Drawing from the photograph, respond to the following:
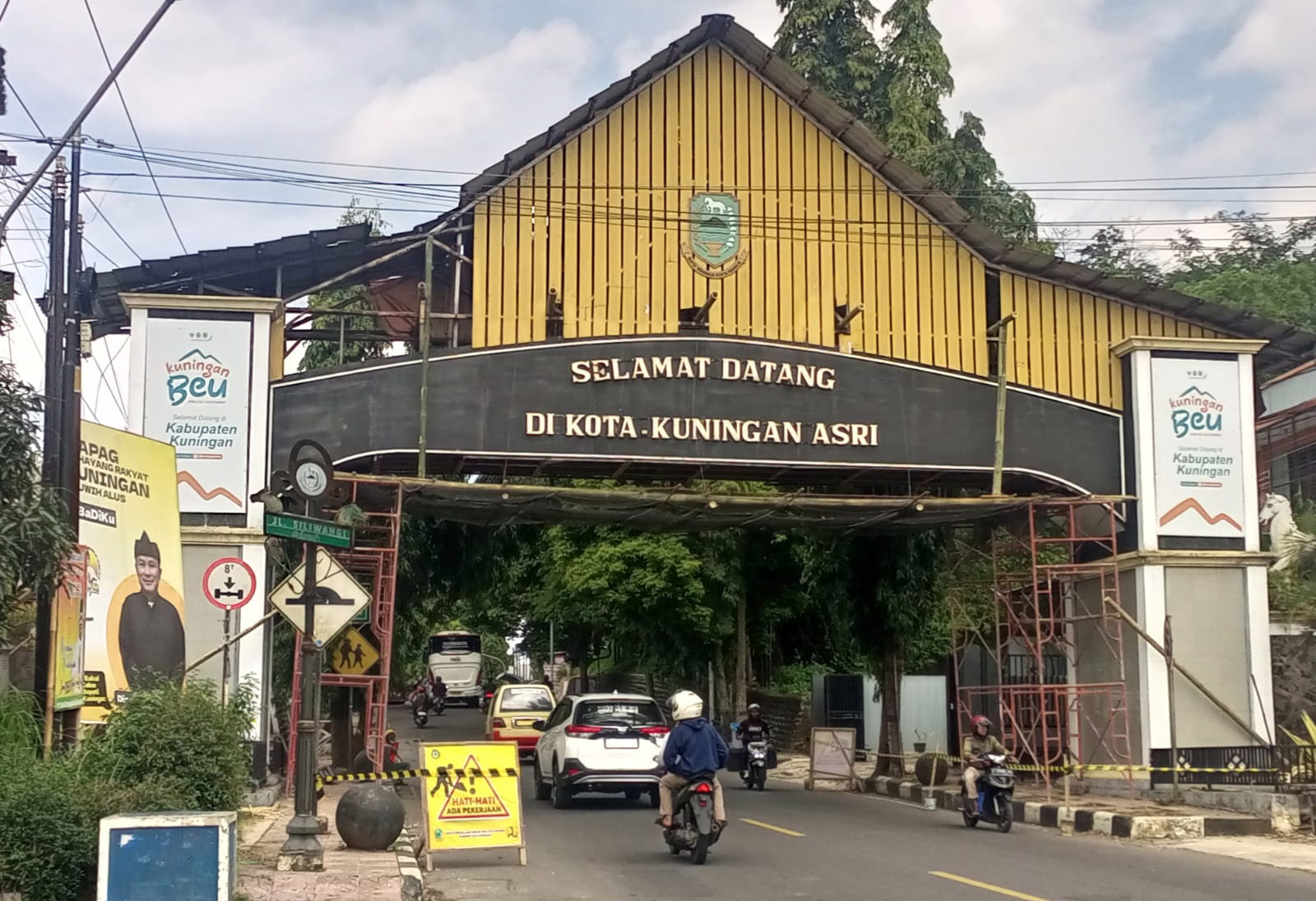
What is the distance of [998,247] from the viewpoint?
22953 mm

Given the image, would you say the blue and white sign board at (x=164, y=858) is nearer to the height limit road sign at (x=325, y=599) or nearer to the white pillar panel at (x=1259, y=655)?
the height limit road sign at (x=325, y=599)

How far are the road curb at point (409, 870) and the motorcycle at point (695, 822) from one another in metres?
2.50

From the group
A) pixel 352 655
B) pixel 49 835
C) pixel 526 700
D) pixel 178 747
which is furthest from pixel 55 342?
pixel 526 700

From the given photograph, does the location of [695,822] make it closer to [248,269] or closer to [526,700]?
[248,269]

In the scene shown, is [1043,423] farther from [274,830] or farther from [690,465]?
[274,830]

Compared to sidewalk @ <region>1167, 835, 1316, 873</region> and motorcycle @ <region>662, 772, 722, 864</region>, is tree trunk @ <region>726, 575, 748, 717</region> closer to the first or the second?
sidewalk @ <region>1167, 835, 1316, 873</region>

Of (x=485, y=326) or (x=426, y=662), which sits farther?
(x=426, y=662)

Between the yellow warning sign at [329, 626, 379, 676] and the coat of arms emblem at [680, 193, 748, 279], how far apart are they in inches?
291

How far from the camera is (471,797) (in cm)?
1420

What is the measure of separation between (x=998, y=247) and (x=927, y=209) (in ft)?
4.10

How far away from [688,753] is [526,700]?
2067 centimetres

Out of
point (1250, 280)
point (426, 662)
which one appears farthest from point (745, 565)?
point (426, 662)

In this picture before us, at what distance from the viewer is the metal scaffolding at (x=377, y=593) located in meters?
19.5

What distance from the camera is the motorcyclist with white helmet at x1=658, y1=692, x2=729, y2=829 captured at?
14188 millimetres
